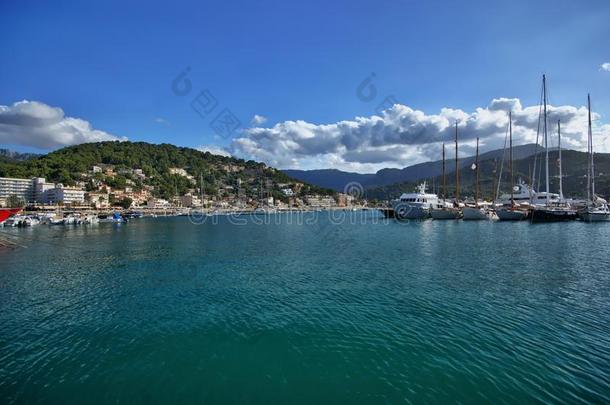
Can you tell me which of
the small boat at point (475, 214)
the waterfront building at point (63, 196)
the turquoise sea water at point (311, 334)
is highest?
the waterfront building at point (63, 196)

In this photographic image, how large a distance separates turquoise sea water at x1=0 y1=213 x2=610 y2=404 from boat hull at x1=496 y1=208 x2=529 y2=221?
50.1 m

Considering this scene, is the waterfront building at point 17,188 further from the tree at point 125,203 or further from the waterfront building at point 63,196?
the tree at point 125,203

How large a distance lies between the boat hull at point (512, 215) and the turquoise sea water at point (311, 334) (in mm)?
50102

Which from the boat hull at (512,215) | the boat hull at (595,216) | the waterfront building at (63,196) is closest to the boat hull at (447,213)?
the boat hull at (512,215)

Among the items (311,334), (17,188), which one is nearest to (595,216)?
(311,334)

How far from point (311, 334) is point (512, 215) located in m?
73.4

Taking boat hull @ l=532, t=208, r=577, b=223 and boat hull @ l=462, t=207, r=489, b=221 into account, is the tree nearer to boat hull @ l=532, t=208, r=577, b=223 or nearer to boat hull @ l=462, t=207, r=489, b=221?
boat hull @ l=462, t=207, r=489, b=221

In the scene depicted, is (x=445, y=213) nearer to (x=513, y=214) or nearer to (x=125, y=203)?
(x=513, y=214)

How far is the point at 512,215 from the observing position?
230 feet

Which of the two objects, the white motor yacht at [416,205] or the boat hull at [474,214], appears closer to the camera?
the boat hull at [474,214]

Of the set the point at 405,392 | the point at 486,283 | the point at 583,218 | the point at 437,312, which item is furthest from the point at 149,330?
the point at 583,218

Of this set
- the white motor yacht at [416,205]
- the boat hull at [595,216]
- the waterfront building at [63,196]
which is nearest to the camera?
the boat hull at [595,216]

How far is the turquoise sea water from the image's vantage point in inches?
356

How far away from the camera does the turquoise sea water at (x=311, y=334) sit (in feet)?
29.7
